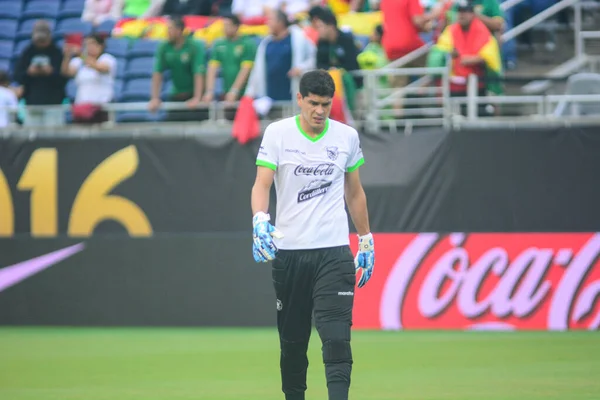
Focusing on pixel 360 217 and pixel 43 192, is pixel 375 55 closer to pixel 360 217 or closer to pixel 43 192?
pixel 43 192

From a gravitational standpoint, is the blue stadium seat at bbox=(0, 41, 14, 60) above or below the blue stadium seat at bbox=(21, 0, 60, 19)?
below

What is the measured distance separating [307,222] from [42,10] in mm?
16737

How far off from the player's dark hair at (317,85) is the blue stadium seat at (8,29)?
53.8 ft

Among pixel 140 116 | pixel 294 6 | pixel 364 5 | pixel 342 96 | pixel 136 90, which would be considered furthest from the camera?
pixel 136 90

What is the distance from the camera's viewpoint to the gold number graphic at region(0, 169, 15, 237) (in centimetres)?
1673

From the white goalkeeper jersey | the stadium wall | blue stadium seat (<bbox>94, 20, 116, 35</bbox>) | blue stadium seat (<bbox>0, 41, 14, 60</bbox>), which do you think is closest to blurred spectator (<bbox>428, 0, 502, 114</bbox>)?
the stadium wall

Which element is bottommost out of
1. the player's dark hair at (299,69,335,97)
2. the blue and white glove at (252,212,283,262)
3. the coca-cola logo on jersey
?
the blue and white glove at (252,212,283,262)

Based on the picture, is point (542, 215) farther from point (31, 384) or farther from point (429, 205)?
point (31, 384)

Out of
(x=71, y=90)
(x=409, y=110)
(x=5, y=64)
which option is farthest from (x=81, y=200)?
(x=5, y=64)

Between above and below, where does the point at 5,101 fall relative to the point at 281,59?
below

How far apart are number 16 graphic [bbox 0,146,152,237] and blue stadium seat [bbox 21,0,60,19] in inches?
289

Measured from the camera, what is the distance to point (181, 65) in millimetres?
16516

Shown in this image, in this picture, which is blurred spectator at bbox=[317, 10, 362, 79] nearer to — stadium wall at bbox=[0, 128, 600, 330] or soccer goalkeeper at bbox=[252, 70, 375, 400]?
stadium wall at bbox=[0, 128, 600, 330]

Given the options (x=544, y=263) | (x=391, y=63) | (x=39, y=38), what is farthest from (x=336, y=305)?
(x=39, y=38)
